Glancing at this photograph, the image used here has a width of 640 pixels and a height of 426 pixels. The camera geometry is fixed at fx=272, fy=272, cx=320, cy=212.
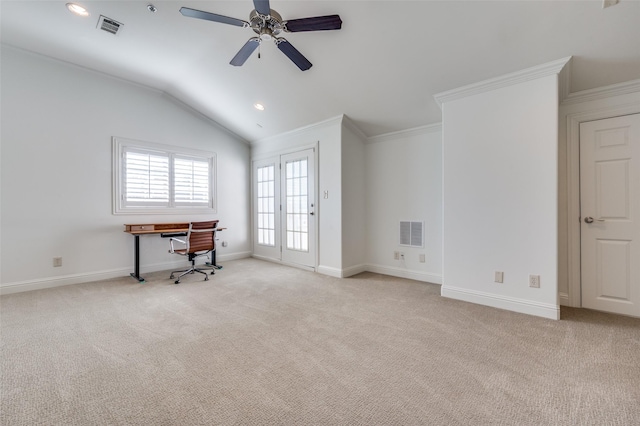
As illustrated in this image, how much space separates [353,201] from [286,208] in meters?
1.39

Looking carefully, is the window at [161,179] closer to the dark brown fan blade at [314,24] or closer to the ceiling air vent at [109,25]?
the ceiling air vent at [109,25]

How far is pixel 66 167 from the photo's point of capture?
3.88 metres

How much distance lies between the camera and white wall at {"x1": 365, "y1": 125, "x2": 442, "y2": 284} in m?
3.98

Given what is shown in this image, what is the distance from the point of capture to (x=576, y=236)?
303 centimetres

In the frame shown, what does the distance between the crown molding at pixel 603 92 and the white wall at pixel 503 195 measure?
25.2 inches

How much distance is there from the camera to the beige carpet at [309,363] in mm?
1479

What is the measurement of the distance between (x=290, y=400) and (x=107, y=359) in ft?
4.76

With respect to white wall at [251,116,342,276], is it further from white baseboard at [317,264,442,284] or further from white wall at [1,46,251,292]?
white wall at [1,46,251,292]

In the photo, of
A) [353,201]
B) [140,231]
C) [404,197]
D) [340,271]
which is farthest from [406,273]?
[140,231]

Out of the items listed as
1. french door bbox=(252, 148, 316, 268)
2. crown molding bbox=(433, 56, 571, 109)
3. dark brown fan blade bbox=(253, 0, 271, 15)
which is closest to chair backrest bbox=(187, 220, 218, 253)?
french door bbox=(252, 148, 316, 268)

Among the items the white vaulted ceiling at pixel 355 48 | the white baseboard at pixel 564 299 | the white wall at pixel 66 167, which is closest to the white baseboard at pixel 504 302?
the white baseboard at pixel 564 299

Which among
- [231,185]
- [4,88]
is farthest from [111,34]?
[231,185]

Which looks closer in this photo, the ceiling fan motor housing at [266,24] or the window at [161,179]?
the ceiling fan motor housing at [266,24]

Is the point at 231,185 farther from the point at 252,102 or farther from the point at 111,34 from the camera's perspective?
the point at 111,34
